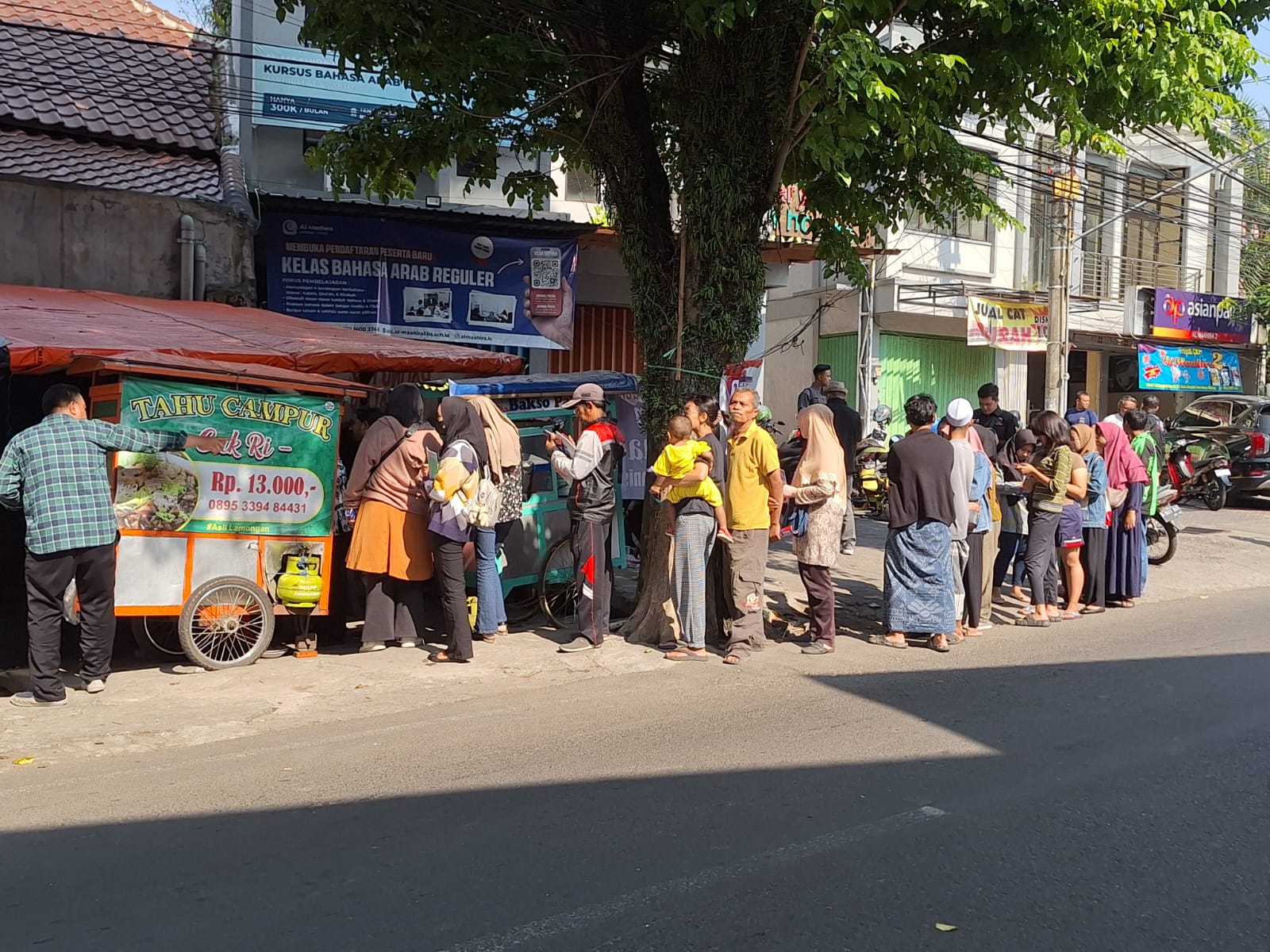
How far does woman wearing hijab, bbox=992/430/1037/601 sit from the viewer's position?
9.70m

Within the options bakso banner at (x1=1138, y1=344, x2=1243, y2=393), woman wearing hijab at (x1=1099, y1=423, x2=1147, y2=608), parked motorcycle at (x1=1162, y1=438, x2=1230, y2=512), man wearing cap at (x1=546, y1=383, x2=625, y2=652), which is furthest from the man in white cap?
bakso banner at (x1=1138, y1=344, x2=1243, y2=393)

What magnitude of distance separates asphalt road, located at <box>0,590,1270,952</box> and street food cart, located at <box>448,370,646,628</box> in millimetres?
2224

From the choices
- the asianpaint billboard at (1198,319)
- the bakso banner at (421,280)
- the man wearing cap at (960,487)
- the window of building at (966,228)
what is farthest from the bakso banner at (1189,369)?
the man wearing cap at (960,487)

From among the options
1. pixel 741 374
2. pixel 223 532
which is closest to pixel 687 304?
pixel 741 374

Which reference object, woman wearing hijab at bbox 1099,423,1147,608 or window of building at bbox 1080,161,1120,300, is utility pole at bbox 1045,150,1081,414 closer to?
window of building at bbox 1080,161,1120,300

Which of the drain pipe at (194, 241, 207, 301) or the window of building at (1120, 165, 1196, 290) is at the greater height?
the window of building at (1120, 165, 1196, 290)

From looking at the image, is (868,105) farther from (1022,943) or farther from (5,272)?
(5,272)

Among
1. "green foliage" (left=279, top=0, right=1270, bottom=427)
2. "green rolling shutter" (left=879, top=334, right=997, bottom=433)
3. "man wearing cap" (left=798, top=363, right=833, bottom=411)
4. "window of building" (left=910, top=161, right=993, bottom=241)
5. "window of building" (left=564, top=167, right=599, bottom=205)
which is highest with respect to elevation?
"window of building" (left=910, top=161, right=993, bottom=241)

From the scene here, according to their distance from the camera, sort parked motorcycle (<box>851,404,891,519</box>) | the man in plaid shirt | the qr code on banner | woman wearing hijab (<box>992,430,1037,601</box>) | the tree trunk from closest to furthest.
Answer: the man in plaid shirt < the tree trunk < woman wearing hijab (<box>992,430,1037,601</box>) < the qr code on banner < parked motorcycle (<box>851,404,891,519</box>)

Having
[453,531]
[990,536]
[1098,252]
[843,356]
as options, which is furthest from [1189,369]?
[453,531]

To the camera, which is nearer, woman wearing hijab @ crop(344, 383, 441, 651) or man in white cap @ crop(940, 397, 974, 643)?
woman wearing hijab @ crop(344, 383, 441, 651)

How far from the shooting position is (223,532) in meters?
7.39

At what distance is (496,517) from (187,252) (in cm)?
541

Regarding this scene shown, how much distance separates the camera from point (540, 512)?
9.06 m
